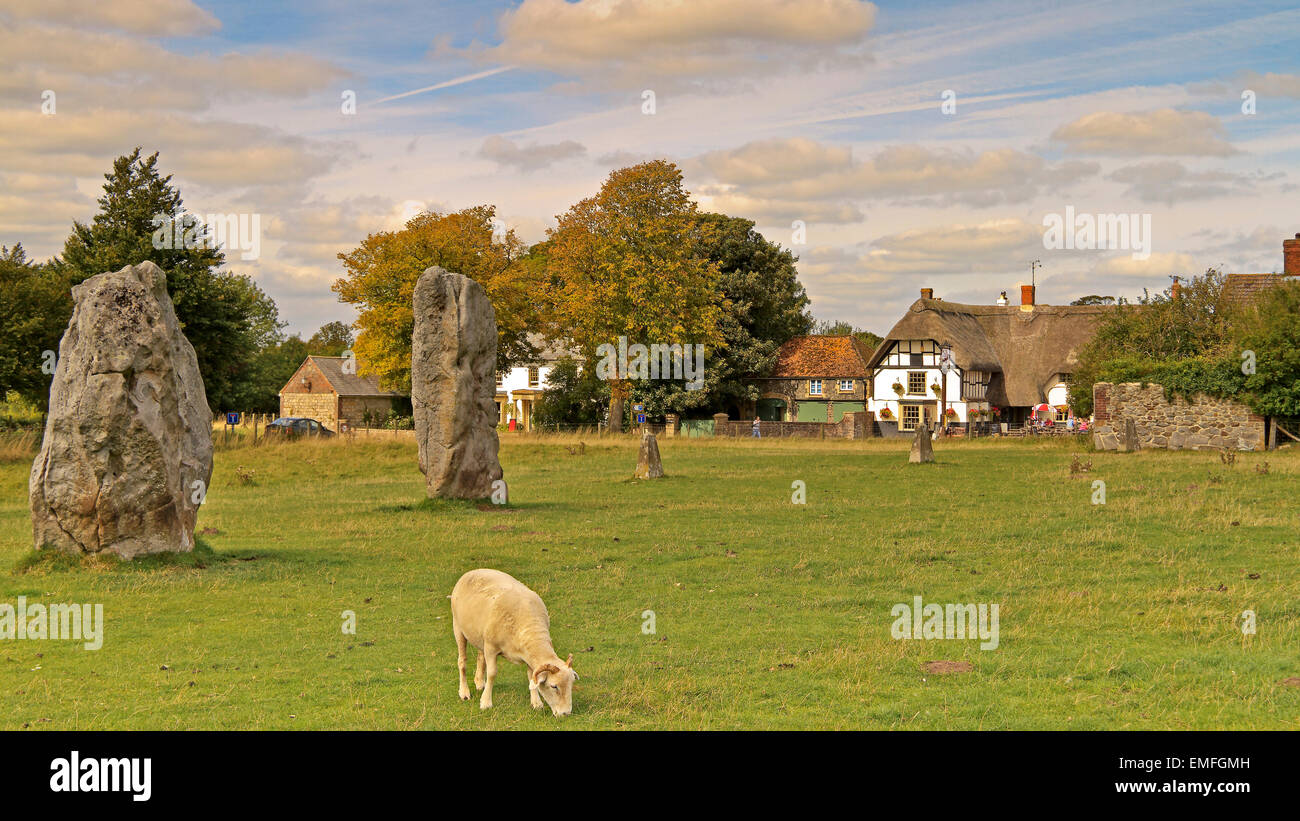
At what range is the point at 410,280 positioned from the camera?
2554 inches

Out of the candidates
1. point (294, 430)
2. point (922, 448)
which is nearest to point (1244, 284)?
point (922, 448)

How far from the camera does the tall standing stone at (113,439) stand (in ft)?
52.3

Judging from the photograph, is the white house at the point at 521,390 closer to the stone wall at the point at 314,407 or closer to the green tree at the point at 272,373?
the stone wall at the point at 314,407

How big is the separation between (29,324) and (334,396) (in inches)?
1681

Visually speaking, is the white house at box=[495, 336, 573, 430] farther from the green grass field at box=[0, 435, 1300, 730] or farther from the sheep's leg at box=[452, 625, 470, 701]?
the sheep's leg at box=[452, 625, 470, 701]

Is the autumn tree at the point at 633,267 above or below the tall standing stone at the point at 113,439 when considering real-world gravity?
above

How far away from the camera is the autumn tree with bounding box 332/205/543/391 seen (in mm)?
64625

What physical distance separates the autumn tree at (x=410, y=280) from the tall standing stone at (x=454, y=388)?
38.7 meters

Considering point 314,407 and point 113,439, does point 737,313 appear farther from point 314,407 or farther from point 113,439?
point 113,439

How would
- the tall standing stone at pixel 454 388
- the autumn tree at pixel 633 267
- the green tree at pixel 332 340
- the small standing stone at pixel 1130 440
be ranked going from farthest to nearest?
the green tree at pixel 332 340 < the autumn tree at pixel 633 267 < the small standing stone at pixel 1130 440 < the tall standing stone at pixel 454 388

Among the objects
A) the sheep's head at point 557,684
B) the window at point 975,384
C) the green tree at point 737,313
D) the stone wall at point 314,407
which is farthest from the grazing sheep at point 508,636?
the stone wall at point 314,407

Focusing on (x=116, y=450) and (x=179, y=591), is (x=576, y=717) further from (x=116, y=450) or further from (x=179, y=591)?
A: (x=116, y=450)
